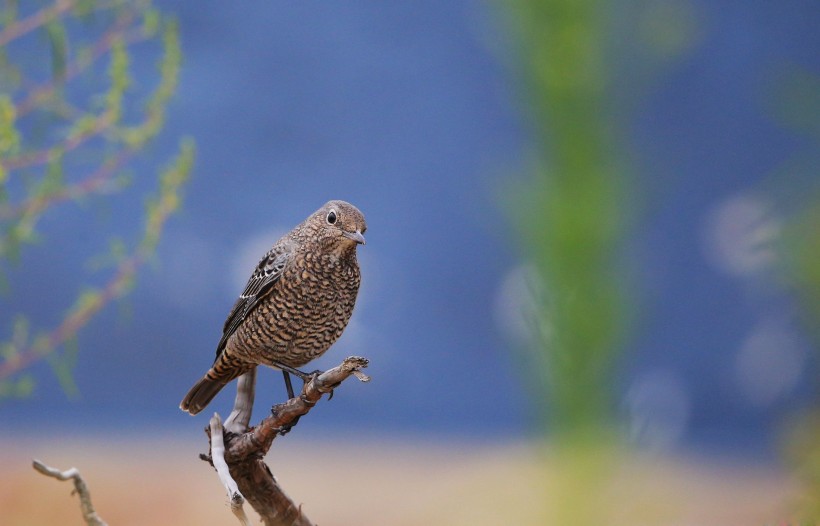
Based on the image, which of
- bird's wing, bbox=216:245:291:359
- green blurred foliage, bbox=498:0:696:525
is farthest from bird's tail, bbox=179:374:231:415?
green blurred foliage, bbox=498:0:696:525

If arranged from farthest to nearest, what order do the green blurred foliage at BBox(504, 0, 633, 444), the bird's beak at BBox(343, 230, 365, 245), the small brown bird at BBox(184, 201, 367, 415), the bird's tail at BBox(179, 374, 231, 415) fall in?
the bird's tail at BBox(179, 374, 231, 415) → the small brown bird at BBox(184, 201, 367, 415) → the bird's beak at BBox(343, 230, 365, 245) → the green blurred foliage at BBox(504, 0, 633, 444)

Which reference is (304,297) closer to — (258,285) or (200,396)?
(258,285)

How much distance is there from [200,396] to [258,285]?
0.35 meters

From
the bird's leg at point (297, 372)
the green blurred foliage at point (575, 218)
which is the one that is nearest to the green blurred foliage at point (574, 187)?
the green blurred foliage at point (575, 218)

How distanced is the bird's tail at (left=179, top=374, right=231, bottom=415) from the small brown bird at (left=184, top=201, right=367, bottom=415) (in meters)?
0.13

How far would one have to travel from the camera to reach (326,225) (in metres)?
1.93

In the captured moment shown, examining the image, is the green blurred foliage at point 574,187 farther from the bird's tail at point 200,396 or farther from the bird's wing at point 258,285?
the bird's tail at point 200,396

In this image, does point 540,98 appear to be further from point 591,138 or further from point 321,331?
point 321,331

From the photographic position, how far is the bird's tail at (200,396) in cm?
214

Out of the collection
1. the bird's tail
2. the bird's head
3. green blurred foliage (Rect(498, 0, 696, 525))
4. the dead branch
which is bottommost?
green blurred foliage (Rect(498, 0, 696, 525))

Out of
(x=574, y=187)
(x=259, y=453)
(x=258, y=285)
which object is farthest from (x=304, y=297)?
(x=574, y=187)

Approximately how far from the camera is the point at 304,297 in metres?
1.94

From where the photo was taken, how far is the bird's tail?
2143 millimetres

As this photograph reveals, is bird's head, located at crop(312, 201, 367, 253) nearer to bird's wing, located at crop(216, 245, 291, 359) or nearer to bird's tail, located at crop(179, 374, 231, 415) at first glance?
bird's wing, located at crop(216, 245, 291, 359)
